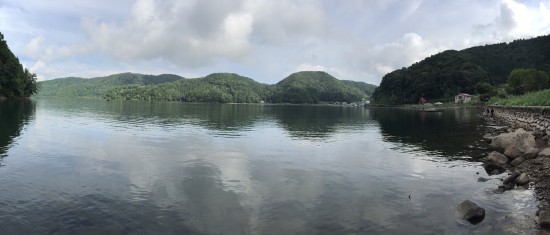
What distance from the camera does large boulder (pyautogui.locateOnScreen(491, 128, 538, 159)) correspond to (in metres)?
32.7

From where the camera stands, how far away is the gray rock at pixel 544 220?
1738 cm

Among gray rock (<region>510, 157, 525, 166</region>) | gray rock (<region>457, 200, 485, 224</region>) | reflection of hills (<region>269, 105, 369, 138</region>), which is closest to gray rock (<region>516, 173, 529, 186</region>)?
gray rock (<region>510, 157, 525, 166</region>)

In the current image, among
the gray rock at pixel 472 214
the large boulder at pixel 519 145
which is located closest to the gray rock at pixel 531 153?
the large boulder at pixel 519 145

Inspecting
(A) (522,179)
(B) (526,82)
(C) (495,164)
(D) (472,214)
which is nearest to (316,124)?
(C) (495,164)

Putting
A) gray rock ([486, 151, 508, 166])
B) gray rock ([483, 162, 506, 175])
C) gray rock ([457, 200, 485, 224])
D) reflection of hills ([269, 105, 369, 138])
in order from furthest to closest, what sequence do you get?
reflection of hills ([269, 105, 369, 138]) < gray rock ([486, 151, 508, 166]) < gray rock ([483, 162, 506, 175]) < gray rock ([457, 200, 485, 224])

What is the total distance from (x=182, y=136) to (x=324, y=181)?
32.9 metres

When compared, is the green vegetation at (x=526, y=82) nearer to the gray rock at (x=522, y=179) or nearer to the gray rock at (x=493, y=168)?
the gray rock at (x=493, y=168)

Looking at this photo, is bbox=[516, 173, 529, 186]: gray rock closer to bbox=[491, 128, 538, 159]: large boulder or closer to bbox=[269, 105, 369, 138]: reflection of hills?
bbox=[491, 128, 538, 159]: large boulder

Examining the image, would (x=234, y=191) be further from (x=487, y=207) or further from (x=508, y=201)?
(x=508, y=201)

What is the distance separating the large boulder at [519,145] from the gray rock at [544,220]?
1686 cm

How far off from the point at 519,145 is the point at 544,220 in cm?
1986

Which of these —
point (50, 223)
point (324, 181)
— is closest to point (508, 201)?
point (324, 181)

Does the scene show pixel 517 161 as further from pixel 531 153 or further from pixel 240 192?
pixel 240 192

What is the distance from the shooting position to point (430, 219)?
19266 mm
